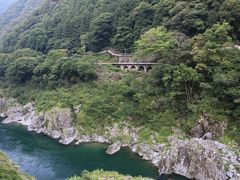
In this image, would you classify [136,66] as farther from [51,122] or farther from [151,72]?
[51,122]

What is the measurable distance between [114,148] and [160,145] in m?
5.11

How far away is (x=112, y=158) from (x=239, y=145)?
41.1 ft

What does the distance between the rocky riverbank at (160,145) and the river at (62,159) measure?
41.2 inches

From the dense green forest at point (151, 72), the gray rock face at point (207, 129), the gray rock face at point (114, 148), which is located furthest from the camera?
the dense green forest at point (151, 72)

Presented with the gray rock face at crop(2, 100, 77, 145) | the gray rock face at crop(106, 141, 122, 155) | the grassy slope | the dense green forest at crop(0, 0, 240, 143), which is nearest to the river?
the gray rock face at crop(106, 141, 122, 155)

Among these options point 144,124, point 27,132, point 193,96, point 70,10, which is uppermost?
point 70,10

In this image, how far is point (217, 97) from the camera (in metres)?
38.3

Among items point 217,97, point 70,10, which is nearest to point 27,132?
point 217,97

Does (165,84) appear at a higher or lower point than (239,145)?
higher

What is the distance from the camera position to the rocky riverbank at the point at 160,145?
3023cm

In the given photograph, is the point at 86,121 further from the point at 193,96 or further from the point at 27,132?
the point at 193,96

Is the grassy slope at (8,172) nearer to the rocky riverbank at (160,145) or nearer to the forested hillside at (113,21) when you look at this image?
the rocky riverbank at (160,145)

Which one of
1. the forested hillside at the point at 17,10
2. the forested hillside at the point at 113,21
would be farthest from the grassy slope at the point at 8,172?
the forested hillside at the point at 17,10

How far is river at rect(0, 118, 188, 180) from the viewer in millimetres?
33156
